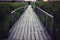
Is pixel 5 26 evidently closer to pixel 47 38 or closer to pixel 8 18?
pixel 8 18

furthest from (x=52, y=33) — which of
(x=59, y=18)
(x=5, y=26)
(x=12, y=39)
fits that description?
(x=5, y=26)

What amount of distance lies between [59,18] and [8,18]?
3.24 m

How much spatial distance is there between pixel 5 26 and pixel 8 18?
1.12m

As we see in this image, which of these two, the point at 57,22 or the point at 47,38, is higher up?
the point at 57,22

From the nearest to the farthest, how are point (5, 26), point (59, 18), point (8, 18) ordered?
1. point (59, 18)
2. point (5, 26)
3. point (8, 18)

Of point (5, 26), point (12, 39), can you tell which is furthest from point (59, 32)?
point (5, 26)

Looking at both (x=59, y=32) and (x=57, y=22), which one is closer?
(x=59, y=32)

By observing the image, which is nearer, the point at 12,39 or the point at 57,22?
the point at 12,39

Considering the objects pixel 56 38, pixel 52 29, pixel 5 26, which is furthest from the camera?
pixel 5 26

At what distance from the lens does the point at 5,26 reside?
9.95 m

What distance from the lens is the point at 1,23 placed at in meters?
9.93

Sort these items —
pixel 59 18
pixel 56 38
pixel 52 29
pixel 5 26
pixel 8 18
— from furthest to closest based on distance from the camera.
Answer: pixel 8 18, pixel 5 26, pixel 59 18, pixel 52 29, pixel 56 38

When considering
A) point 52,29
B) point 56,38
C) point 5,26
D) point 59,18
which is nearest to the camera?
point 56,38

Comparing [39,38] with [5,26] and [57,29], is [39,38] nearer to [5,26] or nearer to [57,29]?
[57,29]
